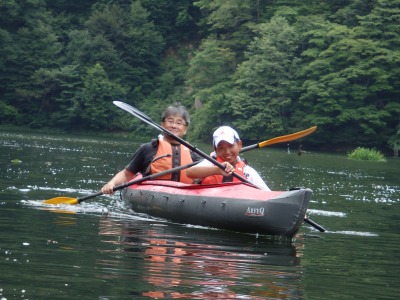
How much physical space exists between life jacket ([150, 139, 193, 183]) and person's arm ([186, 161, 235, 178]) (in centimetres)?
126

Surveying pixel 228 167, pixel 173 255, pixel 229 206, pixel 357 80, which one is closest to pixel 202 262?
pixel 173 255

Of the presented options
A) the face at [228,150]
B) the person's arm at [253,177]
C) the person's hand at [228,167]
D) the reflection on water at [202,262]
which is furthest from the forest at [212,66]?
the reflection on water at [202,262]

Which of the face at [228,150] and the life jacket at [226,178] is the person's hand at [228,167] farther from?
the life jacket at [226,178]

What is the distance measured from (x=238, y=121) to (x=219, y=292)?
4517 centimetres

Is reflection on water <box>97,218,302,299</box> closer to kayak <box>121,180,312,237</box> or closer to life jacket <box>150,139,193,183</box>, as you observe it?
kayak <box>121,180,312,237</box>

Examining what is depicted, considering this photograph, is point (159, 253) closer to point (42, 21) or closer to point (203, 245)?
point (203, 245)

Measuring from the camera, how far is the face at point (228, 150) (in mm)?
10945

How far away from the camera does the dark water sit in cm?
666

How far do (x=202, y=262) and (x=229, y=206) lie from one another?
2.61m

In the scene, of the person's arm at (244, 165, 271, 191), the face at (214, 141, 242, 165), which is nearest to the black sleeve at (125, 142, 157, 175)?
the person's arm at (244, 165, 271, 191)

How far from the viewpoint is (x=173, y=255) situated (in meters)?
8.33

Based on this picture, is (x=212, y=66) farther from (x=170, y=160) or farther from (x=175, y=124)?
(x=175, y=124)

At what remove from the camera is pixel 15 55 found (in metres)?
56.4

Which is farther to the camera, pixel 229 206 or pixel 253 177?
pixel 253 177
